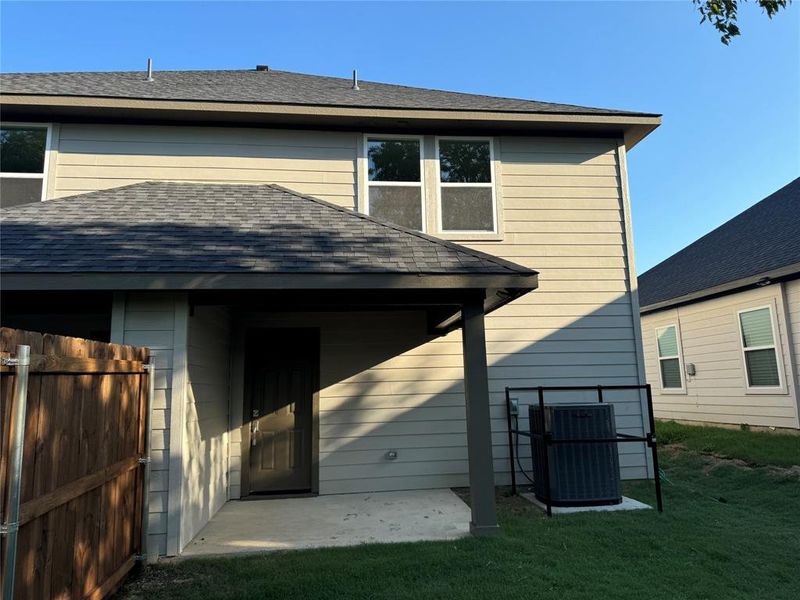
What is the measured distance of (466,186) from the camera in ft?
23.7

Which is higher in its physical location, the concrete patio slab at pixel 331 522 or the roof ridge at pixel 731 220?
the roof ridge at pixel 731 220

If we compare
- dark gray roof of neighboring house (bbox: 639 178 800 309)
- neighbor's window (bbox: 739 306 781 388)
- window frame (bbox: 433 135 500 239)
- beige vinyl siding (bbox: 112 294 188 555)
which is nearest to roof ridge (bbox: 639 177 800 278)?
dark gray roof of neighboring house (bbox: 639 178 800 309)

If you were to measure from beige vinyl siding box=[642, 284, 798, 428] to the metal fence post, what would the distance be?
35.5 feet

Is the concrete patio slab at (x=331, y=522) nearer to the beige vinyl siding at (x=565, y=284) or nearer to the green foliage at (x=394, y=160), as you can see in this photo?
the beige vinyl siding at (x=565, y=284)

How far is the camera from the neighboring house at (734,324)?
9.01m

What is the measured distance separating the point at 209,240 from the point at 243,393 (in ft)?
7.97

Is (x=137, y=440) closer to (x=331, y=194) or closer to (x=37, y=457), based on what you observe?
(x=37, y=457)

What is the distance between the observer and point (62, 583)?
8.70ft

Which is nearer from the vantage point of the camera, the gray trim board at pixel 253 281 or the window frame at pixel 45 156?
the gray trim board at pixel 253 281

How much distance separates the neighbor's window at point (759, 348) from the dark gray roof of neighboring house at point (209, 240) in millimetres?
7591

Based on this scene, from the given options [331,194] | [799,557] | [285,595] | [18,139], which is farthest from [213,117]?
[799,557]

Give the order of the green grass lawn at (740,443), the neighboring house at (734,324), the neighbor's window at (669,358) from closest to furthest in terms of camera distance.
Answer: the green grass lawn at (740,443)
the neighboring house at (734,324)
the neighbor's window at (669,358)

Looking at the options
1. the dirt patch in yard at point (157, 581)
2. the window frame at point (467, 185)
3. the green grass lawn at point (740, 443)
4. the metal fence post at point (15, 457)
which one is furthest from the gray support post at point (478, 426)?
the green grass lawn at point (740, 443)

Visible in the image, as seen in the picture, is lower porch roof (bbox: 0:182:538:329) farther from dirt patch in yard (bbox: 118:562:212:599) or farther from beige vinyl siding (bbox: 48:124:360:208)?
dirt patch in yard (bbox: 118:562:212:599)
